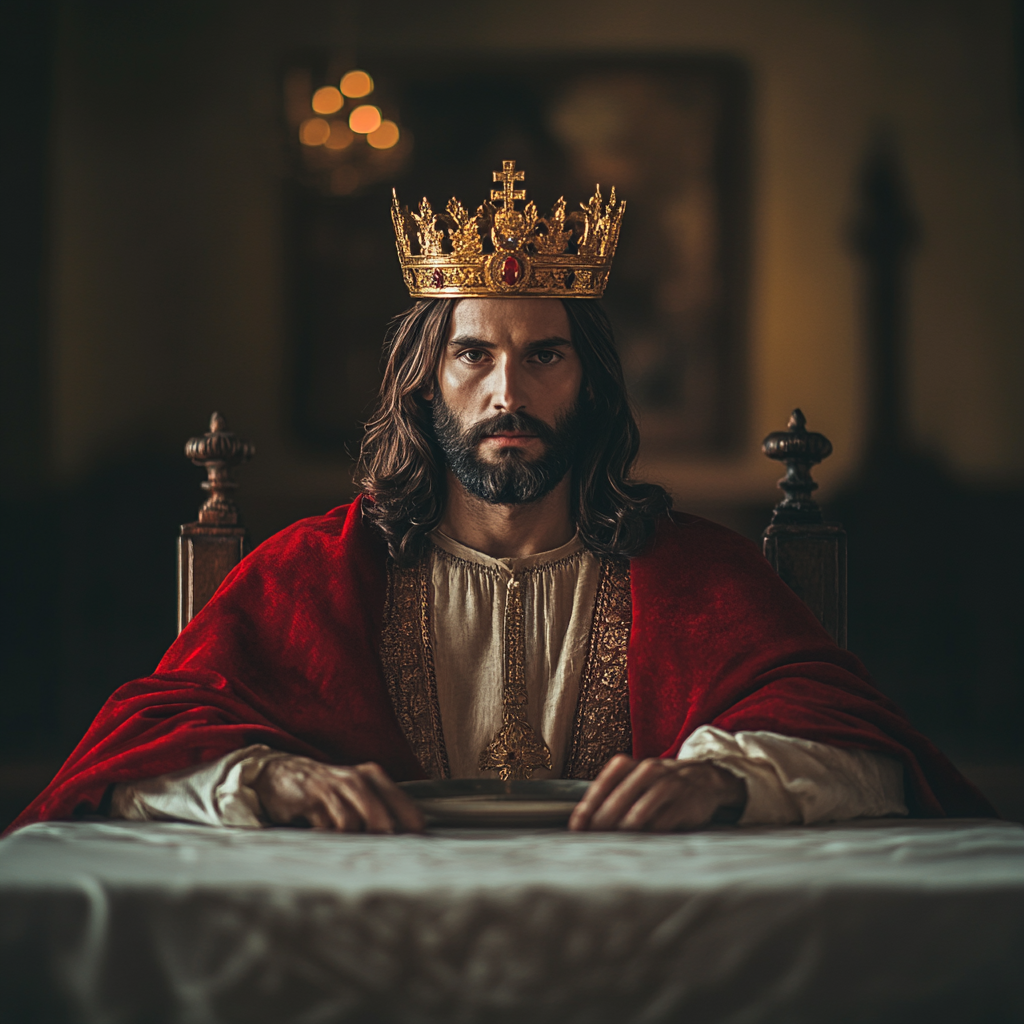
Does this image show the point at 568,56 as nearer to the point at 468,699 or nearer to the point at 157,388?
the point at 157,388

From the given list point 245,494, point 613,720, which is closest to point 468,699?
point 613,720

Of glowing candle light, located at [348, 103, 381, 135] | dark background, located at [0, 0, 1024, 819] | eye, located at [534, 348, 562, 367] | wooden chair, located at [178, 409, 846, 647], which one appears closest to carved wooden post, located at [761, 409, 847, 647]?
wooden chair, located at [178, 409, 846, 647]

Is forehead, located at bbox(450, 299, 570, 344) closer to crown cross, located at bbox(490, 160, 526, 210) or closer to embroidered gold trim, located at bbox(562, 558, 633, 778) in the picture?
crown cross, located at bbox(490, 160, 526, 210)

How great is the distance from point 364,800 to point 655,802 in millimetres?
348

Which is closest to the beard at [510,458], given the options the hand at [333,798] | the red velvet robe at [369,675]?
the red velvet robe at [369,675]

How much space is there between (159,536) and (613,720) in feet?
9.58

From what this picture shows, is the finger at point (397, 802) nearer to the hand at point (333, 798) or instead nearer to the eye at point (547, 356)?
the hand at point (333, 798)

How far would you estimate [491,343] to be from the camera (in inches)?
86.7

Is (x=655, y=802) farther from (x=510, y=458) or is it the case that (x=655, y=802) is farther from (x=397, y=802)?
(x=510, y=458)

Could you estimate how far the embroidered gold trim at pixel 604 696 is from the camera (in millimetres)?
2160

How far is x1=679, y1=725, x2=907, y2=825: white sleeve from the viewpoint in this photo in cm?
160

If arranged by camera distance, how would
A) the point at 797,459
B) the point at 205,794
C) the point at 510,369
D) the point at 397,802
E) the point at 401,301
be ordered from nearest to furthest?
the point at 397,802 < the point at 205,794 < the point at 510,369 < the point at 797,459 < the point at 401,301

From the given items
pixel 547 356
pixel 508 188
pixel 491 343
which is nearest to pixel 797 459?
pixel 547 356

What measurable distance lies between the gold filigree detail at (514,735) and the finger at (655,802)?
60 centimetres
